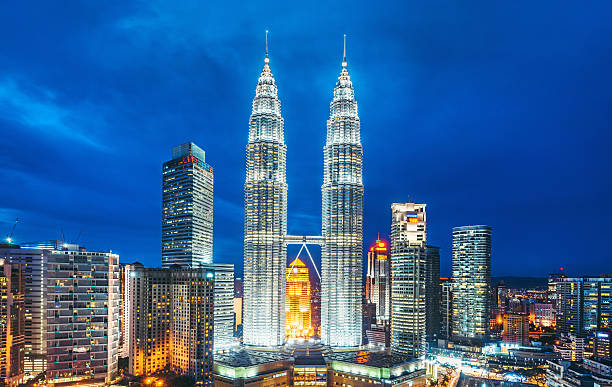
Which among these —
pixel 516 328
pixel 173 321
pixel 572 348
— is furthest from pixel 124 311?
pixel 516 328

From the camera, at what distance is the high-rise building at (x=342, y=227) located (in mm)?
158250

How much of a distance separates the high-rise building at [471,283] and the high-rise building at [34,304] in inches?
5854

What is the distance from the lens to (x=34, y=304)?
106 m

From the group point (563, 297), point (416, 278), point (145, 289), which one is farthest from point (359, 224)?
point (563, 297)

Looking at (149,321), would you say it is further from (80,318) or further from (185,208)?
(185,208)

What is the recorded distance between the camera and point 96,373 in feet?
318

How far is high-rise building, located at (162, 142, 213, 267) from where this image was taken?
579ft

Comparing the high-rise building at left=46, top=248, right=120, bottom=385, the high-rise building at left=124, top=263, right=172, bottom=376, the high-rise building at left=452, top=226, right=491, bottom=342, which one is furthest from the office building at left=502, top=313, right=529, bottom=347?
the high-rise building at left=46, top=248, right=120, bottom=385

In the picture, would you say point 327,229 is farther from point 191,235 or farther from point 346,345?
point 191,235

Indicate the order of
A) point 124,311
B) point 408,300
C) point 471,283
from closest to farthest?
point 408,300
point 124,311
point 471,283

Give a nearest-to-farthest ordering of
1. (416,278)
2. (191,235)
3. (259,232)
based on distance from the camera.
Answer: (416,278) < (259,232) < (191,235)

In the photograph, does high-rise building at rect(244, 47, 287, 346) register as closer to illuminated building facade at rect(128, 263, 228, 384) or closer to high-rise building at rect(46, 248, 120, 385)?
illuminated building facade at rect(128, 263, 228, 384)

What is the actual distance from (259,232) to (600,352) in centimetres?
12373

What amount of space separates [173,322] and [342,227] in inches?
2676
